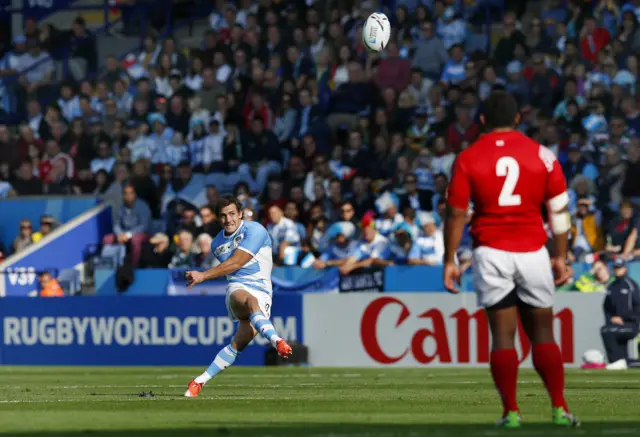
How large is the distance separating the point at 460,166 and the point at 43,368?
47.7ft

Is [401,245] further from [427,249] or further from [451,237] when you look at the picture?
[451,237]

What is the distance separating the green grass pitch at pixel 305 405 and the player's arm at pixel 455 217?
100cm

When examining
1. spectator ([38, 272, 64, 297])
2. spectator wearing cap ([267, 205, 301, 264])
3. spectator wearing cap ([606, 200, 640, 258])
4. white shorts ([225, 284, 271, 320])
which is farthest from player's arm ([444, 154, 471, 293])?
spectator ([38, 272, 64, 297])

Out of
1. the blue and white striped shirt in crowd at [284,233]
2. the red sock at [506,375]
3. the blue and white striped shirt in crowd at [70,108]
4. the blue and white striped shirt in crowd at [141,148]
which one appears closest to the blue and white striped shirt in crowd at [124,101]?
the blue and white striped shirt in crowd at [70,108]

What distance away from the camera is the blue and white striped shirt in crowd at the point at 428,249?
22359 mm

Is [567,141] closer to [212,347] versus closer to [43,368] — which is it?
[212,347]

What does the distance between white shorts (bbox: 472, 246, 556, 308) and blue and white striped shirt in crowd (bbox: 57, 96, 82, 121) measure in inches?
830

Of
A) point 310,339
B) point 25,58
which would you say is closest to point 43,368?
point 310,339

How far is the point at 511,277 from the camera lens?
911cm

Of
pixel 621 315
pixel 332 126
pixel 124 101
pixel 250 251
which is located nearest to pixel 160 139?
pixel 124 101

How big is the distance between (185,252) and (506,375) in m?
15.1

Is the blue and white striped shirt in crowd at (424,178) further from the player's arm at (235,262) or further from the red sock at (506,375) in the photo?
the red sock at (506,375)

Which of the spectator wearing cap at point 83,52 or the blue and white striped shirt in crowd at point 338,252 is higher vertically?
the spectator wearing cap at point 83,52

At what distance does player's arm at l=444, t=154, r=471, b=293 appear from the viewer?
9070 millimetres
